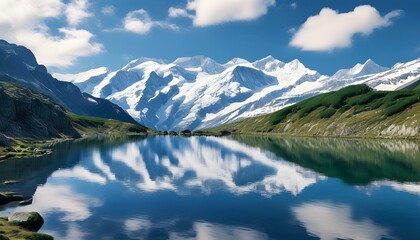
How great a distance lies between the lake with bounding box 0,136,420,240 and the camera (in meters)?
53.7

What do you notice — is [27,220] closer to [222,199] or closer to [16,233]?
[16,233]

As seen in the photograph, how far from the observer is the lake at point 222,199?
2115 inches

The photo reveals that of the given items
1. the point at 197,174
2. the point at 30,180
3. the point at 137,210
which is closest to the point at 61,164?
the point at 30,180

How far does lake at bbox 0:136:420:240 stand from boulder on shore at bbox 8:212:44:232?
196 cm

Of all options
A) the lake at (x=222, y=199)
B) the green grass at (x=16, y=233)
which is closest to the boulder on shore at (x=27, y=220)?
the green grass at (x=16, y=233)

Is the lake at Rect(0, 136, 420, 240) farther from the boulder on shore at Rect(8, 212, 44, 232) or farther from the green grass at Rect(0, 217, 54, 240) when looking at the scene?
the green grass at Rect(0, 217, 54, 240)

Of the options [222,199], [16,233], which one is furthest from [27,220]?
[222,199]

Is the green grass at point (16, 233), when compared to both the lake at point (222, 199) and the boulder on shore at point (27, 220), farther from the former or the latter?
the lake at point (222, 199)

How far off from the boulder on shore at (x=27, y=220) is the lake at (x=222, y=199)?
196 centimetres

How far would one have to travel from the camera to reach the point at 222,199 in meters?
76.4

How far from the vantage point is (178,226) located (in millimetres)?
55938

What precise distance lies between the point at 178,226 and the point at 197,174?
5795cm

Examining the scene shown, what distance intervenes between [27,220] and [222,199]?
117 feet

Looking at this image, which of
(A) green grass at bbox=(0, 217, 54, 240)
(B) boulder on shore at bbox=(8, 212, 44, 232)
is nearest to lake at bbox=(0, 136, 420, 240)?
(B) boulder on shore at bbox=(8, 212, 44, 232)
